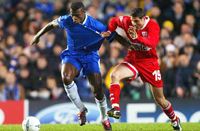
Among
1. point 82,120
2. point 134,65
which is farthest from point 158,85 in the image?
point 82,120

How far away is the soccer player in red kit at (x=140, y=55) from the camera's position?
12219mm

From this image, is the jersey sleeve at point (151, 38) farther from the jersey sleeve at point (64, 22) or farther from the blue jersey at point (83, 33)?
the jersey sleeve at point (64, 22)

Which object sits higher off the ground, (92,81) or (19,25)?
(19,25)

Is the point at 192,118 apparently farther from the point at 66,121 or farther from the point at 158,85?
the point at 158,85

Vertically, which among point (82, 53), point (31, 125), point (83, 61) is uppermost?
point (82, 53)

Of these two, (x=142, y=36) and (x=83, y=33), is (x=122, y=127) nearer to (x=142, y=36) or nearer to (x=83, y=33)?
(x=142, y=36)

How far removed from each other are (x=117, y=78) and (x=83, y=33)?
0.96 metres

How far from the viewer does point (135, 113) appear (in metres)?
16.7

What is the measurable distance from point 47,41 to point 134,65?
586cm

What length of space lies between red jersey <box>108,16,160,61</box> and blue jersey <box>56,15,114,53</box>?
25cm

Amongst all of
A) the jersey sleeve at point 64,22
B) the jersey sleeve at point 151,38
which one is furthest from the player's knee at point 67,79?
the jersey sleeve at point 151,38

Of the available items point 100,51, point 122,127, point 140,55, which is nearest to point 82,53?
point 140,55

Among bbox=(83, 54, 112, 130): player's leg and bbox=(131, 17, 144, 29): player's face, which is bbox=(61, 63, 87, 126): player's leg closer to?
bbox=(83, 54, 112, 130): player's leg

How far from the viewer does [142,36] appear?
1242 centimetres
